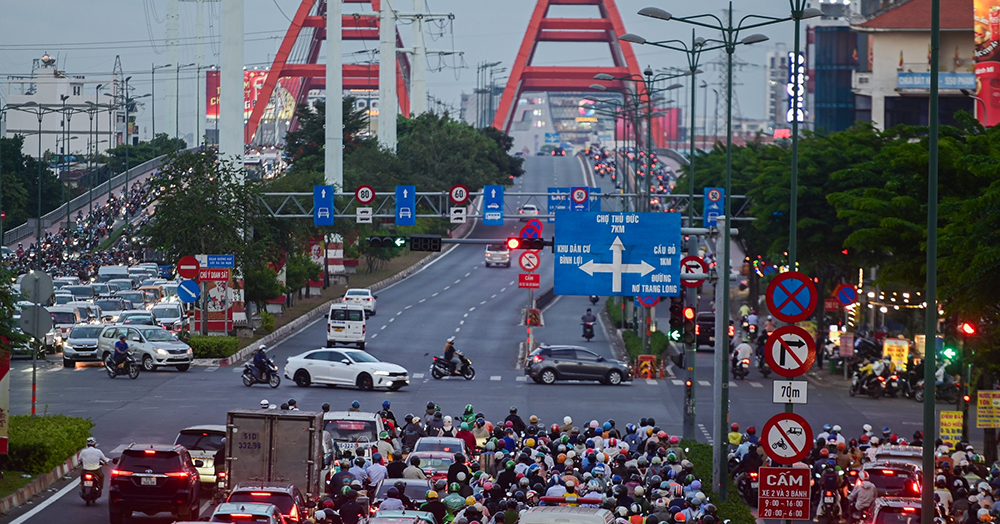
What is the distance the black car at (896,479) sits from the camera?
2031 centimetres

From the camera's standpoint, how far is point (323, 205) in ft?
165

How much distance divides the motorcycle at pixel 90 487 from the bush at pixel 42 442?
1912mm

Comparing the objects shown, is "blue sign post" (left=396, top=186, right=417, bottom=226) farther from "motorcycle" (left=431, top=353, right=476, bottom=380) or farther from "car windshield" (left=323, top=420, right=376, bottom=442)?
"car windshield" (left=323, top=420, right=376, bottom=442)

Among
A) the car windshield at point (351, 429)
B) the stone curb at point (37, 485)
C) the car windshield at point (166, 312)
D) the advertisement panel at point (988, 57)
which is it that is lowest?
the stone curb at point (37, 485)

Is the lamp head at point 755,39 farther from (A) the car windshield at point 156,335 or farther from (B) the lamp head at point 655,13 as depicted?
(A) the car windshield at point 156,335

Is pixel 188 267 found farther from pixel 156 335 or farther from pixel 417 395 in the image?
pixel 417 395

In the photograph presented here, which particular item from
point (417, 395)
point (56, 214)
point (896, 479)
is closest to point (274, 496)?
point (896, 479)

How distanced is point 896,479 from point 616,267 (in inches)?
252

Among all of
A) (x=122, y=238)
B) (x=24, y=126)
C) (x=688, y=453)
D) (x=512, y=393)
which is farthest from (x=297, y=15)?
(x=688, y=453)

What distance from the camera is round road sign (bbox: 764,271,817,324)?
52.9 ft

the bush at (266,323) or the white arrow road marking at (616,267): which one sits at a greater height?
the white arrow road marking at (616,267)

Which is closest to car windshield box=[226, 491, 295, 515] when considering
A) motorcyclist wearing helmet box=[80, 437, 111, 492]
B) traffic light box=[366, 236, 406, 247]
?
motorcyclist wearing helmet box=[80, 437, 111, 492]

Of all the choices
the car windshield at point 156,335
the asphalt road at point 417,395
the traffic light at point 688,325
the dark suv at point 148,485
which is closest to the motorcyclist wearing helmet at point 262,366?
the asphalt road at point 417,395

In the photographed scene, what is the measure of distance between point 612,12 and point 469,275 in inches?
3750
